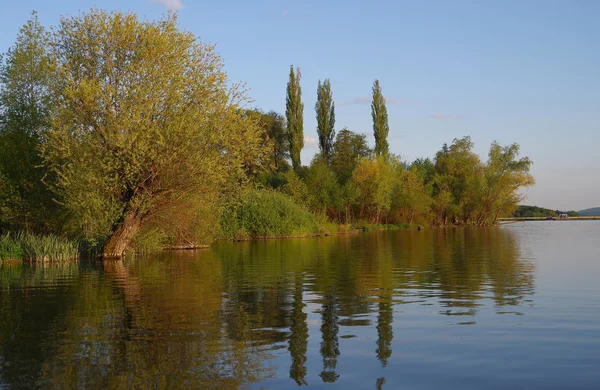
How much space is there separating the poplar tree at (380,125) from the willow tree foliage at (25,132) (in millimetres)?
58321

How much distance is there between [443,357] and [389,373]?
58.3 inches

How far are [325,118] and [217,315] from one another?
76430 mm

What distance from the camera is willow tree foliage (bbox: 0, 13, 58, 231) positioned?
119 feet

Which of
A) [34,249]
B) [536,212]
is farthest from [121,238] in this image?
[536,212]

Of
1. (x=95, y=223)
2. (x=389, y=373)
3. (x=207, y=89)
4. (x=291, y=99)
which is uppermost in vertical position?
(x=291, y=99)

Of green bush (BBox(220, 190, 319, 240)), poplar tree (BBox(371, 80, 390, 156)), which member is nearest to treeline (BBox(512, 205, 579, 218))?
poplar tree (BBox(371, 80, 390, 156))

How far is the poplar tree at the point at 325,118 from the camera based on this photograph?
294 ft

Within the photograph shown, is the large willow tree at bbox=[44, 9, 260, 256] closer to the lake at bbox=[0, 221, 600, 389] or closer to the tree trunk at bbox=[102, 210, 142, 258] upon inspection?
the tree trunk at bbox=[102, 210, 142, 258]

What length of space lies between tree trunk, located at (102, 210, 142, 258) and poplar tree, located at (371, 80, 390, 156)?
61385 mm

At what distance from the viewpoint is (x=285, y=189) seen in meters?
72.9

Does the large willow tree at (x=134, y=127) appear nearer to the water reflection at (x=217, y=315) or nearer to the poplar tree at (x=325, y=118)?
the water reflection at (x=217, y=315)

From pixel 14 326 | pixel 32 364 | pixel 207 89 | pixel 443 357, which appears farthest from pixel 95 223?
pixel 443 357

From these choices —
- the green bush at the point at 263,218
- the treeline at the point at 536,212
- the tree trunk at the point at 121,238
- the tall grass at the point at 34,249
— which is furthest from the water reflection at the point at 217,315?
the treeline at the point at 536,212

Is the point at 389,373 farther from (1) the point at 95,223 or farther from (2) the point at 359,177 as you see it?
(2) the point at 359,177
